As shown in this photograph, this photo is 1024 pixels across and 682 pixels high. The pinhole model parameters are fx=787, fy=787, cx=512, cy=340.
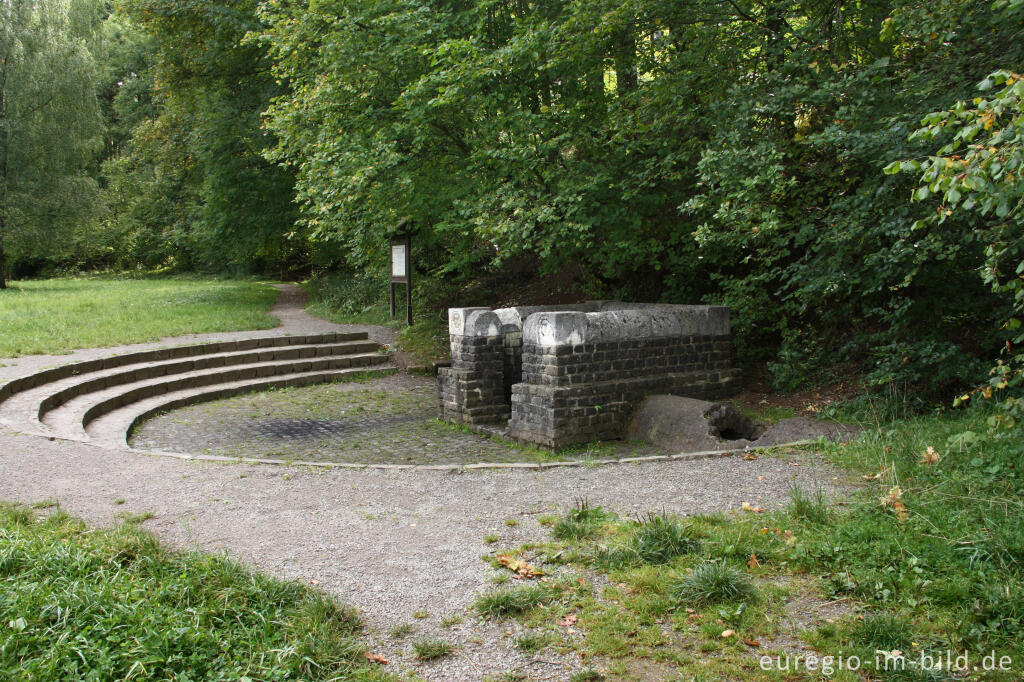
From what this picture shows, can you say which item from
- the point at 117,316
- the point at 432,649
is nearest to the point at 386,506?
the point at 432,649

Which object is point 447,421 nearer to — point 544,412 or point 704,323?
point 544,412

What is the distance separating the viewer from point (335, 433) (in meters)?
9.42

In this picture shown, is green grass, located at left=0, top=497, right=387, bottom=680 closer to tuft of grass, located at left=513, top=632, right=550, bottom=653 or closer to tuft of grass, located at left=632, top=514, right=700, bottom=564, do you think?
tuft of grass, located at left=513, top=632, right=550, bottom=653

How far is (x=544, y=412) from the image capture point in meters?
8.51

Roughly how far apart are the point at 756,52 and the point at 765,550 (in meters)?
8.08

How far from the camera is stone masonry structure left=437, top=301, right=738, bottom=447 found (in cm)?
854

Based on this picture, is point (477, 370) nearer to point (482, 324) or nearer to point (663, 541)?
point (482, 324)

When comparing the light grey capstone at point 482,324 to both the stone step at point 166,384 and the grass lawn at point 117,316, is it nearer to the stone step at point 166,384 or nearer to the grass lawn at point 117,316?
the stone step at point 166,384

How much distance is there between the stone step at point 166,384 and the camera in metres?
9.20

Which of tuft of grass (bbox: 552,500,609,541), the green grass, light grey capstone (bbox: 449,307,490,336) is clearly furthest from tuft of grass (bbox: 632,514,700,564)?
light grey capstone (bbox: 449,307,490,336)

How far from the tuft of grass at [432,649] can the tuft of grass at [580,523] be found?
1.44 metres

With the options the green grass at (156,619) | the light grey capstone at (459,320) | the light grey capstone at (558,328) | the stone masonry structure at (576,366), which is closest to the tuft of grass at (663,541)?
the green grass at (156,619)

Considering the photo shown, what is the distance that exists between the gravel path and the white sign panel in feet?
31.7

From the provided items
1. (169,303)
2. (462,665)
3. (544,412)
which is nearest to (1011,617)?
(462,665)
